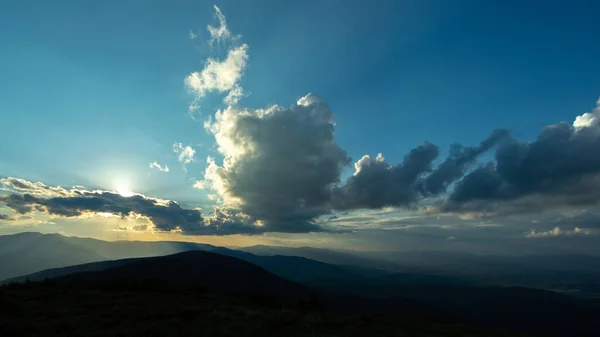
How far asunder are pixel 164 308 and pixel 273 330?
45.4 feet

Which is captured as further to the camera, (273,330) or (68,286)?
(68,286)

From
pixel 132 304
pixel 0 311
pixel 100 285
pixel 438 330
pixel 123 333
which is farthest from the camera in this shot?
pixel 100 285

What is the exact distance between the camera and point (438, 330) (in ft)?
106

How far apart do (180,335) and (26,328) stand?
38.5 feet

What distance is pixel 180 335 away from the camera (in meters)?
25.5

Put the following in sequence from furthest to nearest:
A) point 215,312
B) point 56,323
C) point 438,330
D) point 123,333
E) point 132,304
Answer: point 132,304
point 215,312
point 438,330
point 56,323
point 123,333

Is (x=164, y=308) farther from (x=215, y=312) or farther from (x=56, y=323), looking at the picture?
(x=56, y=323)

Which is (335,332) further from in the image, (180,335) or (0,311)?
(0,311)

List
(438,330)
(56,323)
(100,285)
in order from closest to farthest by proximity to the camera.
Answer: (56,323), (438,330), (100,285)

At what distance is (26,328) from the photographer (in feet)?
83.7

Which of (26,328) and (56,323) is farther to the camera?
(56,323)

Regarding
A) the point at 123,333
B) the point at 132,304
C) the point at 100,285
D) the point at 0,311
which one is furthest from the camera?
the point at 100,285

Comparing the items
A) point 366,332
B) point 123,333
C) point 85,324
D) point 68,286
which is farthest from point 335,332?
point 68,286

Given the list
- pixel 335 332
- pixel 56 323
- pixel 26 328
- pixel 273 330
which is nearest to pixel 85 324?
pixel 56 323
